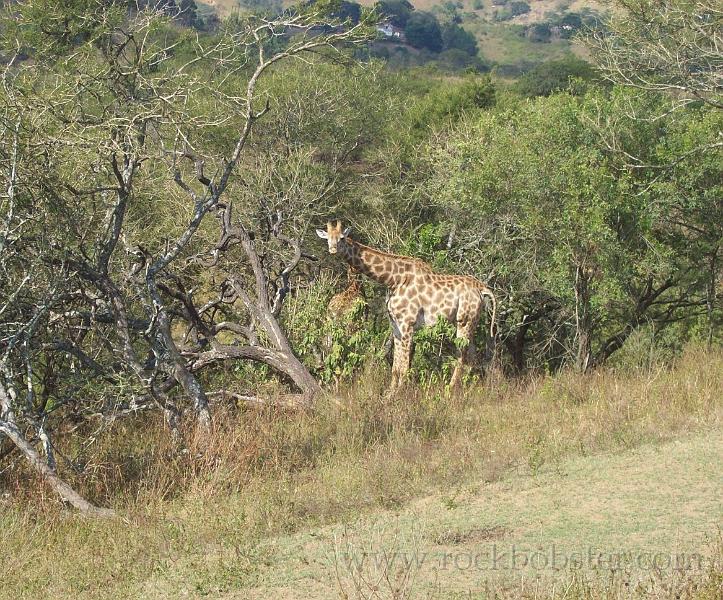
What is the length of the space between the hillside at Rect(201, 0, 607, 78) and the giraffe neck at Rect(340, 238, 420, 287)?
243 feet

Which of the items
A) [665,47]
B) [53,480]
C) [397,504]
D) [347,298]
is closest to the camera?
[397,504]

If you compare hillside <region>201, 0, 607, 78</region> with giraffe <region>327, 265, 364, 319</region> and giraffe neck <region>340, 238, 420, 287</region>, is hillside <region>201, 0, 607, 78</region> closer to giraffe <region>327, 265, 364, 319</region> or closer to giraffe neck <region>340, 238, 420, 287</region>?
giraffe <region>327, 265, 364, 319</region>

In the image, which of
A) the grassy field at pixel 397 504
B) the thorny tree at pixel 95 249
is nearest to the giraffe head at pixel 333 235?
the thorny tree at pixel 95 249

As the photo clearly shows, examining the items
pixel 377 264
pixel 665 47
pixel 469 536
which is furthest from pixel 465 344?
pixel 469 536

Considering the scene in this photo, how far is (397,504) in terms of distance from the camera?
748 cm

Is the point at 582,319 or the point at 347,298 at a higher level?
the point at 347,298

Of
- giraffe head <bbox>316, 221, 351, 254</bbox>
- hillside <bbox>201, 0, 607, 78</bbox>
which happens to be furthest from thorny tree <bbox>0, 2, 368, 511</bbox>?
hillside <bbox>201, 0, 607, 78</bbox>

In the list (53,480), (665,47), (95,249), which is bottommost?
(53,480)

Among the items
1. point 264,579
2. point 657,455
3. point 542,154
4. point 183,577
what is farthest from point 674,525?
point 542,154

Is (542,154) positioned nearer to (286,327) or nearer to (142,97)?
(286,327)

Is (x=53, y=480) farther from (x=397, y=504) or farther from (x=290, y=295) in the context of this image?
(x=290, y=295)

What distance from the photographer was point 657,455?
809 centimetres

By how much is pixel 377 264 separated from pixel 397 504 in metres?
5.49

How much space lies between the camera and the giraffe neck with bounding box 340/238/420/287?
12.6 m
